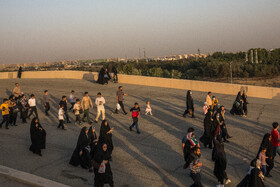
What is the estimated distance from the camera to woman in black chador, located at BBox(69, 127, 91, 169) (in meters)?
8.67

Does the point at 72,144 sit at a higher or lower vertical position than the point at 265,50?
lower

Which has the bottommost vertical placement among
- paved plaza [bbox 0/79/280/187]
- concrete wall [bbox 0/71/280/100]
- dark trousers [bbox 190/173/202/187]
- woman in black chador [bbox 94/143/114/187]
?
paved plaza [bbox 0/79/280/187]

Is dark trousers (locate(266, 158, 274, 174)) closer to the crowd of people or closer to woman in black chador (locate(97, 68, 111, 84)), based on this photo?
the crowd of people

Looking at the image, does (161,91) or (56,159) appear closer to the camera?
(56,159)

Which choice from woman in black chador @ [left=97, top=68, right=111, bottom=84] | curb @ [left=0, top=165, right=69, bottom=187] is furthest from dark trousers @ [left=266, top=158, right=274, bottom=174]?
woman in black chador @ [left=97, top=68, right=111, bottom=84]

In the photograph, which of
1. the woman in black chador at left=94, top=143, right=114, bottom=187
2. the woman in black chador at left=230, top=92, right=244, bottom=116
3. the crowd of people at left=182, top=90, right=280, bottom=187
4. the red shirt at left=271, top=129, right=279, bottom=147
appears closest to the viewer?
the crowd of people at left=182, top=90, right=280, bottom=187

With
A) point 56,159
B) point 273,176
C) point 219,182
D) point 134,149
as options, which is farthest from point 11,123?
point 273,176

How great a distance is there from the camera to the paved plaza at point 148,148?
8305 mm

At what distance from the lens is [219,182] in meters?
7.72

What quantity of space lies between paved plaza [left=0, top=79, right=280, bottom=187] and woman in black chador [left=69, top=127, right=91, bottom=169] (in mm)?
203

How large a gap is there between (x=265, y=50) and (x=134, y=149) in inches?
4008

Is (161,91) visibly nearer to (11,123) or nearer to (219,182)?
(11,123)

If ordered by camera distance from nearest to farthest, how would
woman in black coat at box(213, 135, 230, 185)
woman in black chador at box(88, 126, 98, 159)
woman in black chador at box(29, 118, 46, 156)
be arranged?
1. woman in black coat at box(213, 135, 230, 185)
2. woman in black chador at box(88, 126, 98, 159)
3. woman in black chador at box(29, 118, 46, 156)

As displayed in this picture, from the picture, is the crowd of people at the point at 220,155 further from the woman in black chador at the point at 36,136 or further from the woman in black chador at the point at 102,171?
the woman in black chador at the point at 36,136
